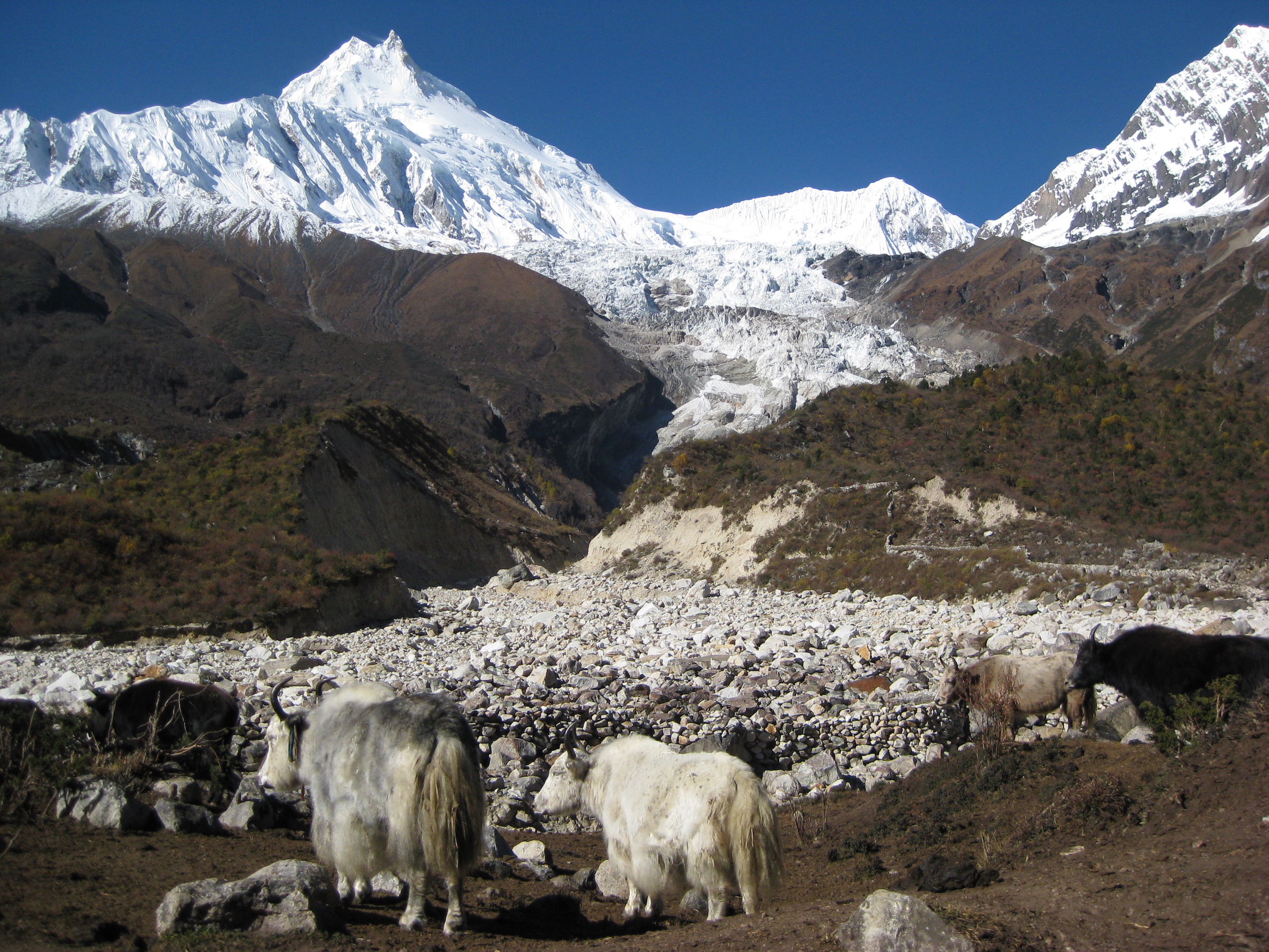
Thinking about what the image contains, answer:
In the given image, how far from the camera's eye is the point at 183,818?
6.77 m

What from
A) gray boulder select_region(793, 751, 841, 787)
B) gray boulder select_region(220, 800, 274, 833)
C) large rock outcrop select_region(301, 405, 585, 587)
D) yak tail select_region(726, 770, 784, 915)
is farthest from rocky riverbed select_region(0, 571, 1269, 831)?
large rock outcrop select_region(301, 405, 585, 587)


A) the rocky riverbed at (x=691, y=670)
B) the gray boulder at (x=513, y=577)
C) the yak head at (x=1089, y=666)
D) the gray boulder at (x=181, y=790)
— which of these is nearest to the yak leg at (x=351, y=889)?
the gray boulder at (x=181, y=790)

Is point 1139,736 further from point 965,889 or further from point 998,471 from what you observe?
point 998,471

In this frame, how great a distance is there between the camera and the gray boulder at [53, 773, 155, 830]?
6.45 m

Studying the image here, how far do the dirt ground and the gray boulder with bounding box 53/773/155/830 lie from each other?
14 centimetres

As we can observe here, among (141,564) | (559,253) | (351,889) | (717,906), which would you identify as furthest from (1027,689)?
(559,253)

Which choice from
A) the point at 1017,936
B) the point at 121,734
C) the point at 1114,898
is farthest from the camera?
the point at 121,734

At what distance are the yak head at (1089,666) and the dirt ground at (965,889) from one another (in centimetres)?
180

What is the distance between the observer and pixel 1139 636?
9.72m

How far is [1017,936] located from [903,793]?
14.1ft

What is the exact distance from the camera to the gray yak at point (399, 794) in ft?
18.3

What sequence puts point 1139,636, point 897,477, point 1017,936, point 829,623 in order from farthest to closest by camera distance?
point 897,477, point 829,623, point 1139,636, point 1017,936

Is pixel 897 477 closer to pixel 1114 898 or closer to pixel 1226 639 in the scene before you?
pixel 1226 639

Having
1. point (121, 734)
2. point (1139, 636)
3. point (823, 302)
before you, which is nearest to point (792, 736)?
point (1139, 636)
